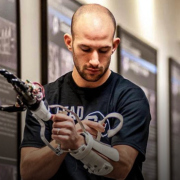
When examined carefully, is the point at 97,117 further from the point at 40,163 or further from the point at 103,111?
the point at 40,163

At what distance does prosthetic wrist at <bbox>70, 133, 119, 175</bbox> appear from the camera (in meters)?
1.61

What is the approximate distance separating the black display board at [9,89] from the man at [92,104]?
29.1 inches

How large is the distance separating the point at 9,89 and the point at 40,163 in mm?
979

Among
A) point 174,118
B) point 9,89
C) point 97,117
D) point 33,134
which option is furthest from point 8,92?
point 174,118

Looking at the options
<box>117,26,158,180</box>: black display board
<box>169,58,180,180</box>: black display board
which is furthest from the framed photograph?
<box>169,58,180,180</box>: black display board

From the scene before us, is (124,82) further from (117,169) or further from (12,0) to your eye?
(12,0)

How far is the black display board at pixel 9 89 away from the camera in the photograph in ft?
8.56

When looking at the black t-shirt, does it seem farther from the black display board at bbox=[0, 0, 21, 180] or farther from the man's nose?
the black display board at bbox=[0, 0, 21, 180]

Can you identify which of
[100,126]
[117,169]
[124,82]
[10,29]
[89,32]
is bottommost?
[117,169]

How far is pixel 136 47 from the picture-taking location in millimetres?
4602

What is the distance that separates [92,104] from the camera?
6.07 feet

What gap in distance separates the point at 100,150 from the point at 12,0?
4.09 ft

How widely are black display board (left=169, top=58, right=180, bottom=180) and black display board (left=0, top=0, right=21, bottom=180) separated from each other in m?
2.86

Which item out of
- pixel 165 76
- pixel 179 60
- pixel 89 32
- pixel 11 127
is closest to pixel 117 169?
pixel 89 32
